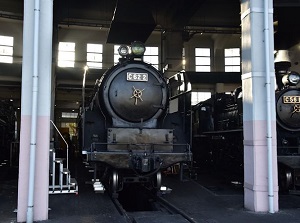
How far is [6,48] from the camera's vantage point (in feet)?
74.9

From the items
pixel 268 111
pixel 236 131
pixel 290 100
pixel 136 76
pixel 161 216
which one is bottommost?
pixel 161 216

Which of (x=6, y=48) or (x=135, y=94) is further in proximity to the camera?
(x=6, y=48)

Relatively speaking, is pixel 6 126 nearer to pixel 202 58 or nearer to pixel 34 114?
pixel 34 114

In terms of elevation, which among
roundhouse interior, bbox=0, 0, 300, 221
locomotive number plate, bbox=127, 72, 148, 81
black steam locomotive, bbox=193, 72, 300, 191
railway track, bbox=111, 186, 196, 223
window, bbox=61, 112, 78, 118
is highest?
roundhouse interior, bbox=0, 0, 300, 221

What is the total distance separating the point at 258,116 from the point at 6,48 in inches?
807

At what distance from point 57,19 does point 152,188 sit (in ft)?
35.2

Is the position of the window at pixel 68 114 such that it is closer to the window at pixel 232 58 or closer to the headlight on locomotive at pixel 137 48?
the window at pixel 232 58

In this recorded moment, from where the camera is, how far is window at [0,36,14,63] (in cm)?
2259

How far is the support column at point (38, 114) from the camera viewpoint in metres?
5.39

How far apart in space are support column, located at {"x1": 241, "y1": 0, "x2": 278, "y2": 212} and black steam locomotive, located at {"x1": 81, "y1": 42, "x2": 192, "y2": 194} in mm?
1435

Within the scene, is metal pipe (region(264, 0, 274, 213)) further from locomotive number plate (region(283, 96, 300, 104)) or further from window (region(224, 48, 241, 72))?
window (region(224, 48, 241, 72))

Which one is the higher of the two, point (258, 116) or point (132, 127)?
point (258, 116)

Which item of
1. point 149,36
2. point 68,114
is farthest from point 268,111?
point 68,114

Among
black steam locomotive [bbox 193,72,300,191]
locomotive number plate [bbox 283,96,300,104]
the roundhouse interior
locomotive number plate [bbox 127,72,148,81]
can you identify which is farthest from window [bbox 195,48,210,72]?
locomotive number plate [bbox 127,72,148,81]
